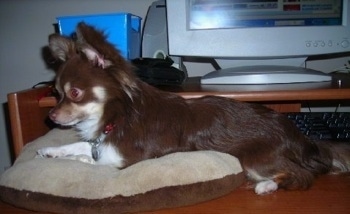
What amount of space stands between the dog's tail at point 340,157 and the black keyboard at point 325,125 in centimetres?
5

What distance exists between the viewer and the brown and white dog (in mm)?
897

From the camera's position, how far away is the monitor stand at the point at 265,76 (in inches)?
47.2

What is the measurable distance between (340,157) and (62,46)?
106 cm

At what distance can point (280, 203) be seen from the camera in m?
0.77

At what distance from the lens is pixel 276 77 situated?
1.20 meters

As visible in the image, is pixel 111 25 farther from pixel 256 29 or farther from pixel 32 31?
pixel 32 31

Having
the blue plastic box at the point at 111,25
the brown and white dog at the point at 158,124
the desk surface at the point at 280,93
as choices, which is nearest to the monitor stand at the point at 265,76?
the desk surface at the point at 280,93

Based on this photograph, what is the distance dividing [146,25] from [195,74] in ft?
1.43

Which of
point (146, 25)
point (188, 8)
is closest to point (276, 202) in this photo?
point (188, 8)

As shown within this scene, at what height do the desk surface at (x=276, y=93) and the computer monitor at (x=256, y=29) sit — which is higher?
the computer monitor at (x=256, y=29)

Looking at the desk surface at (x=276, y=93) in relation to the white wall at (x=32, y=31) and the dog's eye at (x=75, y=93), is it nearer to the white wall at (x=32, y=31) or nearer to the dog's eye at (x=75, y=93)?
the dog's eye at (x=75, y=93)

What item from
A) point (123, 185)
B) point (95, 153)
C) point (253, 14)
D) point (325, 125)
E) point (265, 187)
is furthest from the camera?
point (253, 14)

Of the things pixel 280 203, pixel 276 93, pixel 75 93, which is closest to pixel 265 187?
pixel 280 203

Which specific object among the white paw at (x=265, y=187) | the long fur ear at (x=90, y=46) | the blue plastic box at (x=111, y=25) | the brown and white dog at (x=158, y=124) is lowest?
the white paw at (x=265, y=187)
